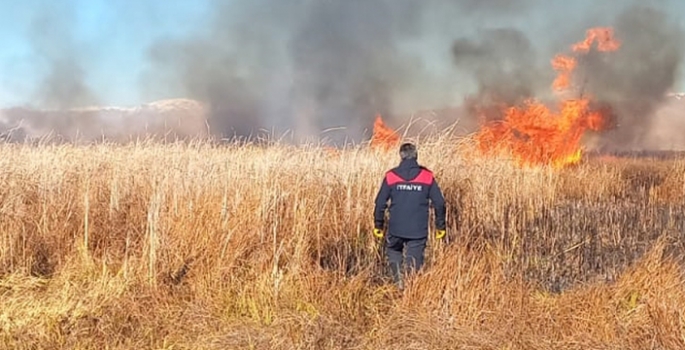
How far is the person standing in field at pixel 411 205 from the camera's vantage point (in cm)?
589

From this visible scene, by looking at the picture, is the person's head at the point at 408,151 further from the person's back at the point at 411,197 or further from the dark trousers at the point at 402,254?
the dark trousers at the point at 402,254

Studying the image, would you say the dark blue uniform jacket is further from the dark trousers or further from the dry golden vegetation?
the dry golden vegetation

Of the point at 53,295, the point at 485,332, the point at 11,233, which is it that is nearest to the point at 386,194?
the point at 485,332

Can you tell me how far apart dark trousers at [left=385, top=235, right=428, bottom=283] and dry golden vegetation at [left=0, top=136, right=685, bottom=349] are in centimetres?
16

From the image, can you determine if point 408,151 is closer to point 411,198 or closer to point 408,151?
point 408,151

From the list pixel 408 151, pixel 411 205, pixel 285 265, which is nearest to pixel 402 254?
pixel 411 205

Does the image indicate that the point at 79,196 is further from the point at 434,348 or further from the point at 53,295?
the point at 434,348

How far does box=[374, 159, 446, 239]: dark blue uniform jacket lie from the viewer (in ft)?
19.3

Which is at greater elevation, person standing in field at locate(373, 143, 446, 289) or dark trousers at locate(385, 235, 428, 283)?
person standing in field at locate(373, 143, 446, 289)

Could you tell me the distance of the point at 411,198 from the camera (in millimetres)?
5898

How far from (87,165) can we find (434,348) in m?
6.15

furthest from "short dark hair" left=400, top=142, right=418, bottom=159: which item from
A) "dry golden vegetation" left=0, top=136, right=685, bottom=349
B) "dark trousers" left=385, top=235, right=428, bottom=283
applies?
"dry golden vegetation" left=0, top=136, right=685, bottom=349

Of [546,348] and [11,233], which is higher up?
[11,233]

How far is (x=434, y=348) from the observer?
4.15 m
